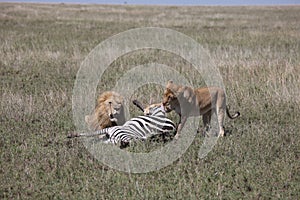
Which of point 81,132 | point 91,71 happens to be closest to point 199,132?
point 81,132

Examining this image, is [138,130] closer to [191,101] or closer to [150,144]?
[150,144]

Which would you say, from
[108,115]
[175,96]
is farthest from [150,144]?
[108,115]

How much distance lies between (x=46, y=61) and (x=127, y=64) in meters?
2.48

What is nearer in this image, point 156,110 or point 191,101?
point 191,101

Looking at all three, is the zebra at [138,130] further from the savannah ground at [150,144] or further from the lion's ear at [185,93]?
the lion's ear at [185,93]

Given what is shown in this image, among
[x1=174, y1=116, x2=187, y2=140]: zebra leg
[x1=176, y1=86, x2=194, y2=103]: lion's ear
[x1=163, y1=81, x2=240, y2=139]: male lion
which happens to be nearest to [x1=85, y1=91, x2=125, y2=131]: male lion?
[x1=163, y1=81, x2=240, y2=139]: male lion

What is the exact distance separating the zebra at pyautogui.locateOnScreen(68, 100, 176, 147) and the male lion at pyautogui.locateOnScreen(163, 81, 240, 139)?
0.79ft

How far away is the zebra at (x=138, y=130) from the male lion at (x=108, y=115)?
313 millimetres

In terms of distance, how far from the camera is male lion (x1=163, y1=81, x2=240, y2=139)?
6.19 metres

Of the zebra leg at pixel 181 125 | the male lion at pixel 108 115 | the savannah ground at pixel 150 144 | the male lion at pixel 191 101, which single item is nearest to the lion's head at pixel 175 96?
the male lion at pixel 191 101

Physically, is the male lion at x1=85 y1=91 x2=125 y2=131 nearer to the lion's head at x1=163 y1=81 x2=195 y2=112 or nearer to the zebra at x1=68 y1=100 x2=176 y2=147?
the zebra at x1=68 y1=100 x2=176 y2=147

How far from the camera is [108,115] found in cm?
688

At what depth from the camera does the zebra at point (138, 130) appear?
20.1 ft

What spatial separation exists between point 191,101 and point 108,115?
4.70 feet
